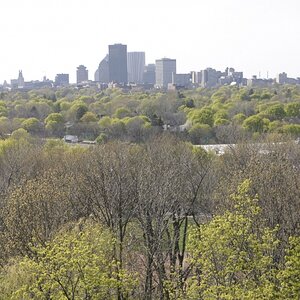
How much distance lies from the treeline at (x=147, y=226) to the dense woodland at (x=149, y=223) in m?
0.05

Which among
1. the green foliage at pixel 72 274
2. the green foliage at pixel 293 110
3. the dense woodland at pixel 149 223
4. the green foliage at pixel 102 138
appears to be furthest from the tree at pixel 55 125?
the green foliage at pixel 72 274

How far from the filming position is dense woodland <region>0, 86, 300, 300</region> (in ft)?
43.8

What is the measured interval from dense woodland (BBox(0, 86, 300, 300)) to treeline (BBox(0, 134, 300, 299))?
0.15 ft

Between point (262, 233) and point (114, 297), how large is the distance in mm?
4519

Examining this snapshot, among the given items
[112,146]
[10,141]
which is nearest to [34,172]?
[112,146]

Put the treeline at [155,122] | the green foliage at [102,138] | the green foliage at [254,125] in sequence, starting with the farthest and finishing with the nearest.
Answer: the green foliage at [254,125] → the treeline at [155,122] → the green foliage at [102,138]

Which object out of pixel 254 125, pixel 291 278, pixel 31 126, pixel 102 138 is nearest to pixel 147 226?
pixel 291 278

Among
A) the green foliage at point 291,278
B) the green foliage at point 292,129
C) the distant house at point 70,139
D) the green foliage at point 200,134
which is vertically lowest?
the distant house at point 70,139

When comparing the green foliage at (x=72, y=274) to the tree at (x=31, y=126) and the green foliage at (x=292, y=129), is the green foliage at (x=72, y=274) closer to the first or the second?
the green foliage at (x=292, y=129)

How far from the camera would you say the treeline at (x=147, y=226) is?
13328mm

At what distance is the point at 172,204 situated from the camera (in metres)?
21.7

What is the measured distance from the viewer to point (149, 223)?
20469 millimetres

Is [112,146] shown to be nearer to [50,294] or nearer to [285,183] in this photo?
[285,183]

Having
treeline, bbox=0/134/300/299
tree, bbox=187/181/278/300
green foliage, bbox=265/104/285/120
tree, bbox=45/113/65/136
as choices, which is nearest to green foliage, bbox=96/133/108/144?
tree, bbox=45/113/65/136
